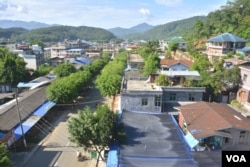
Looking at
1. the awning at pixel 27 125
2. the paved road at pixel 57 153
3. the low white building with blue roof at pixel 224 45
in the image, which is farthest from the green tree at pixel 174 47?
the awning at pixel 27 125

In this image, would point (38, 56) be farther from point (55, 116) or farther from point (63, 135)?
point (63, 135)

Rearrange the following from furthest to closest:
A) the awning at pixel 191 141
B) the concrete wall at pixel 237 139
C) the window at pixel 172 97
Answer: the window at pixel 172 97 → the concrete wall at pixel 237 139 → the awning at pixel 191 141

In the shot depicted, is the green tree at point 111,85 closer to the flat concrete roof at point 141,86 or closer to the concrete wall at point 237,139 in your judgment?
the flat concrete roof at point 141,86

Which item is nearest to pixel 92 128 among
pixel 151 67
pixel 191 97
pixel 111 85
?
pixel 191 97

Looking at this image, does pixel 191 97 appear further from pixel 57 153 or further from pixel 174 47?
pixel 174 47

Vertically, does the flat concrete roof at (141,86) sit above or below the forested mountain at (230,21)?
below

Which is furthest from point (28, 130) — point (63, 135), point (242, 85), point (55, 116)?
point (242, 85)
